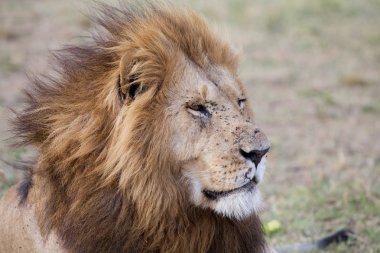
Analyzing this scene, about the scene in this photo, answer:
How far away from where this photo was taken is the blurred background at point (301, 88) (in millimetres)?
5617

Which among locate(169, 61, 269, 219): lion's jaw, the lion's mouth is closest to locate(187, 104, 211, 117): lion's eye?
locate(169, 61, 269, 219): lion's jaw

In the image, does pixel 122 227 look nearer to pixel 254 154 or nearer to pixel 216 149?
pixel 216 149

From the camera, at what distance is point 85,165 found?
3.48 meters

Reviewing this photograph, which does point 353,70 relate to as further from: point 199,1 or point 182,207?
point 182,207

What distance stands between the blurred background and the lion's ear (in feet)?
2.55

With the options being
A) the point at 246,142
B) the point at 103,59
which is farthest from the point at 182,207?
the point at 103,59

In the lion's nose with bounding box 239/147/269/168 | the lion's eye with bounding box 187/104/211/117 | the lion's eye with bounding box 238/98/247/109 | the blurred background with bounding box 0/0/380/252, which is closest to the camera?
the lion's nose with bounding box 239/147/269/168

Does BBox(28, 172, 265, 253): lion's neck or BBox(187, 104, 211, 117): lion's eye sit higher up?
BBox(187, 104, 211, 117): lion's eye

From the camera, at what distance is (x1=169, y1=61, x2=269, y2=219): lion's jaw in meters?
3.34

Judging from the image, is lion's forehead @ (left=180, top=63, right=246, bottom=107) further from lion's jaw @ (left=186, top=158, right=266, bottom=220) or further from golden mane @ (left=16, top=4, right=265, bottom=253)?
lion's jaw @ (left=186, top=158, right=266, bottom=220)

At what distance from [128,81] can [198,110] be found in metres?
0.34

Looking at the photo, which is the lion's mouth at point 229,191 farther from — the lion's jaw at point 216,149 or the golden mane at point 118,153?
the golden mane at point 118,153

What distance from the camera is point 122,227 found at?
3418 millimetres

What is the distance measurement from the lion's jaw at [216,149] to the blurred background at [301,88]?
663mm
